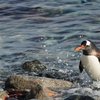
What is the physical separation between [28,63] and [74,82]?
5.77ft

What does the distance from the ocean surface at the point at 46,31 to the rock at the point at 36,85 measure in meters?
0.95

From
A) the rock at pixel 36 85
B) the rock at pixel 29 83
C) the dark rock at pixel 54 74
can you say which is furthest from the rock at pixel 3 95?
the dark rock at pixel 54 74

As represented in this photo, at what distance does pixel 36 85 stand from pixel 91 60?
182 cm

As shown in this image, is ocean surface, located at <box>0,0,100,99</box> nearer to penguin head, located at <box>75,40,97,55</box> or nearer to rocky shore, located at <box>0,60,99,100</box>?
penguin head, located at <box>75,40,97,55</box>

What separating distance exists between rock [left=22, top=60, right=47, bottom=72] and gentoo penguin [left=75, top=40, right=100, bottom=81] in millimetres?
1510

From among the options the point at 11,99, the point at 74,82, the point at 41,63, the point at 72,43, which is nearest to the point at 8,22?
the point at 72,43

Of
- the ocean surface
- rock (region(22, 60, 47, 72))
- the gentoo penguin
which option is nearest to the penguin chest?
the gentoo penguin

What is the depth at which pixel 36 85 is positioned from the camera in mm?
11922

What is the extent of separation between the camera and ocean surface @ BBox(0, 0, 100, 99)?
15734mm

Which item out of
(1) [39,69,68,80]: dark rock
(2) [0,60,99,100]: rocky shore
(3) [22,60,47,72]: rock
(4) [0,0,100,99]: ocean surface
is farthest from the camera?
(4) [0,0,100,99]: ocean surface

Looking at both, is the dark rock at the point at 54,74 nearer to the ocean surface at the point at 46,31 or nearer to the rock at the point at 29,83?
the ocean surface at the point at 46,31

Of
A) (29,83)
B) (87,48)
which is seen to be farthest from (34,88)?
(87,48)

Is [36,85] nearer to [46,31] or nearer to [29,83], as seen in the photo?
[29,83]

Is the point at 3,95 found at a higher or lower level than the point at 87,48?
lower
